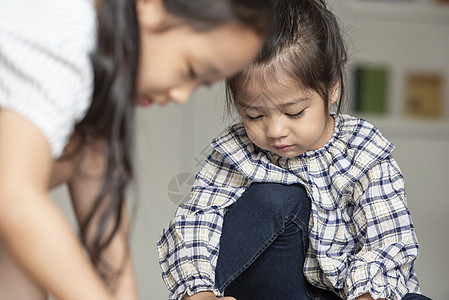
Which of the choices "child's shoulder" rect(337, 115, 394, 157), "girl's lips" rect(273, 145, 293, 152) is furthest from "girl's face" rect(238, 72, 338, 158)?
"child's shoulder" rect(337, 115, 394, 157)

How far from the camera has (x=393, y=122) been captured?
3016 mm

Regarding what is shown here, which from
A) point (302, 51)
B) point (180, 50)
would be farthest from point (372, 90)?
point (180, 50)

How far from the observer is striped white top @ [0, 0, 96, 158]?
0.88m

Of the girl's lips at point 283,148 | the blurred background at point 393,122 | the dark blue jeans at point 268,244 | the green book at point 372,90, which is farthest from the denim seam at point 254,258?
the green book at point 372,90

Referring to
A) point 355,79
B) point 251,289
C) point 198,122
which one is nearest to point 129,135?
point 251,289

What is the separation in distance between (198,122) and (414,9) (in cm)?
107

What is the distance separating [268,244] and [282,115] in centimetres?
30

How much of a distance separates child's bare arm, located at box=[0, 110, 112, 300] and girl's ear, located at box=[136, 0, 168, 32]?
233mm

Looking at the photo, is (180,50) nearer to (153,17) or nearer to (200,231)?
(153,17)

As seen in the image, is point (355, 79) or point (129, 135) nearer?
point (129, 135)

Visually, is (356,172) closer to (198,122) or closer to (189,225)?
(189,225)

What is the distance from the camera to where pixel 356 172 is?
1508 mm

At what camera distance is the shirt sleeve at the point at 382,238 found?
144 cm

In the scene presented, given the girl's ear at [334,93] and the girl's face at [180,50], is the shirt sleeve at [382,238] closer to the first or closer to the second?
the girl's ear at [334,93]
